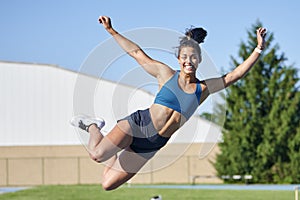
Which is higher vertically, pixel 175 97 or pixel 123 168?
pixel 175 97

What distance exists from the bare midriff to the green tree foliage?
1039 inches

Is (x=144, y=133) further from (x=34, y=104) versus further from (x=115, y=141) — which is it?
(x=34, y=104)

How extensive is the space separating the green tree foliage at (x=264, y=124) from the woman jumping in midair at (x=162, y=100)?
85.9 feet

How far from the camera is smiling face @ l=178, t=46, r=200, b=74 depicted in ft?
24.2

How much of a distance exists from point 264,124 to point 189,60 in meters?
27.3

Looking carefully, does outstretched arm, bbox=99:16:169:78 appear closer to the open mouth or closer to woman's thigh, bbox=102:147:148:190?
the open mouth

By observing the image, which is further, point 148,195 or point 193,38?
point 148,195

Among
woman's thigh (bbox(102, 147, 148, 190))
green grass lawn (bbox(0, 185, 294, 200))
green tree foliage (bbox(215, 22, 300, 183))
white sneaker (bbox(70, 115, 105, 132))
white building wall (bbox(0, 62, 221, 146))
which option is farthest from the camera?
white building wall (bbox(0, 62, 221, 146))

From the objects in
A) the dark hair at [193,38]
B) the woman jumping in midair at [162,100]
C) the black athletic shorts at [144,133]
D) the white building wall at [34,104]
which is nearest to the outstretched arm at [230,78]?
the woman jumping in midair at [162,100]

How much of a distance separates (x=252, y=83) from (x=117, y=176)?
2637 centimetres

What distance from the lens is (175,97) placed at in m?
7.43

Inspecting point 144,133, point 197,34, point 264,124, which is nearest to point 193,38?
point 197,34

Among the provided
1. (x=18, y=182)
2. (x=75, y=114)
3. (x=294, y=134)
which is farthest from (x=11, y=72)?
(x=75, y=114)

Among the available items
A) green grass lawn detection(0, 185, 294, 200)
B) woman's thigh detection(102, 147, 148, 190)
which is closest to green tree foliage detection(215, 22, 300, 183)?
green grass lawn detection(0, 185, 294, 200)
